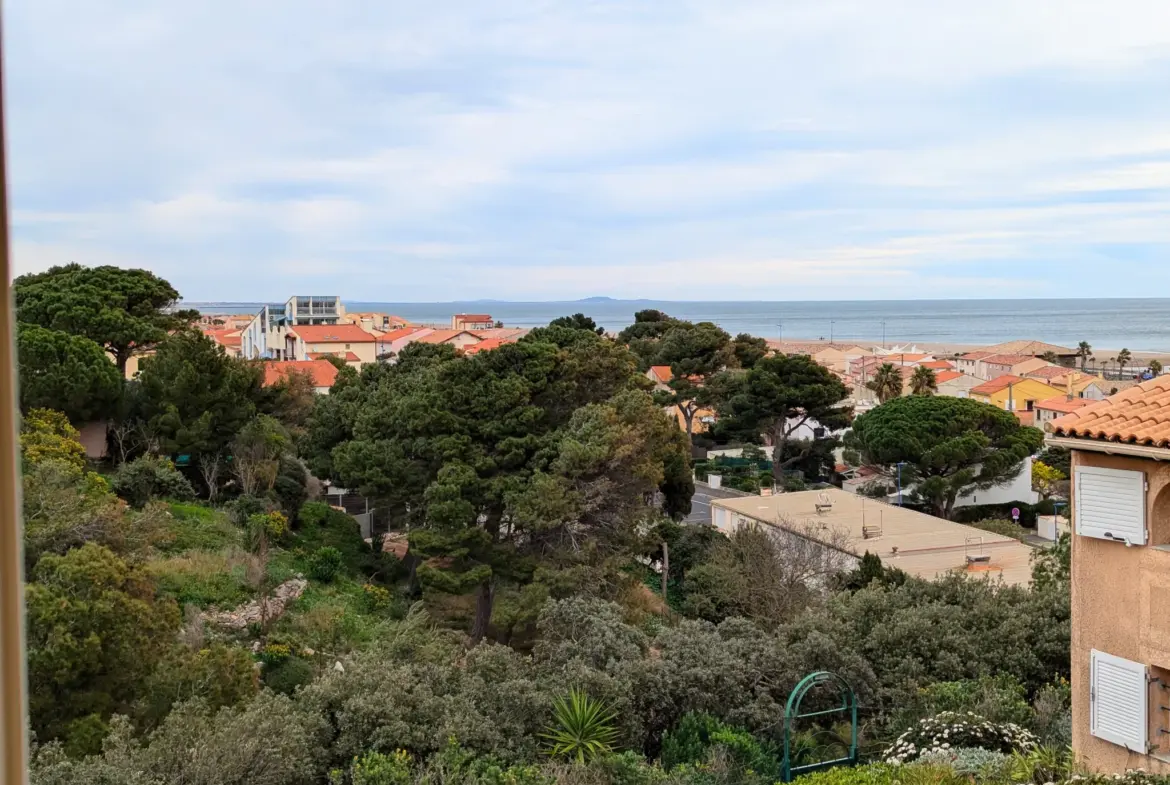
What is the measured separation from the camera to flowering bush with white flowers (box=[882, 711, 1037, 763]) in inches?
293

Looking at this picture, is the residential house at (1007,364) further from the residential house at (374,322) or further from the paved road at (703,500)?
the residential house at (374,322)

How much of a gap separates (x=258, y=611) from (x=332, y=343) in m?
36.5

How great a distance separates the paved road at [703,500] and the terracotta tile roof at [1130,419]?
1656 centimetres

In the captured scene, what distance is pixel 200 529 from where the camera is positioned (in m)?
15.5

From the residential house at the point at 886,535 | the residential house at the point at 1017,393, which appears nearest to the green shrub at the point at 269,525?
the residential house at the point at 886,535

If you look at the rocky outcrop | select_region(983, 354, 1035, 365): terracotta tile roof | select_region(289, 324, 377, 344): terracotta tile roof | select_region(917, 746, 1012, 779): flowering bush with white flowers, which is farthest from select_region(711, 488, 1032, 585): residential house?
select_region(983, 354, 1035, 365): terracotta tile roof

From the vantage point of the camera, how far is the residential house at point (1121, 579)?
6.66 m

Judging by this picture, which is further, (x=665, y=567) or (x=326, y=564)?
(x=665, y=567)

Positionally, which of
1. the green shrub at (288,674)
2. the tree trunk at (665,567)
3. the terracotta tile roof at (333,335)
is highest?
the terracotta tile roof at (333,335)

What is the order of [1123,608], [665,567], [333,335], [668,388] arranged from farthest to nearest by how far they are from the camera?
[333,335]
[668,388]
[665,567]
[1123,608]

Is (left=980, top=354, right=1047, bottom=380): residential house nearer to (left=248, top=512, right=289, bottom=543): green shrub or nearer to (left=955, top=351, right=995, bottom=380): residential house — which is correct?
(left=955, top=351, right=995, bottom=380): residential house

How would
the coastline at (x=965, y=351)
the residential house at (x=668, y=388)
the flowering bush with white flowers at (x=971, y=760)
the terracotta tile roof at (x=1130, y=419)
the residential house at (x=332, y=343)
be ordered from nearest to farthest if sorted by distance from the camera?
1. the flowering bush with white flowers at (x=971, y=760)
2. the terracotta tile roof at (x=1130, y=419)
3. the residential house at (x=668, y=388)
4. the residential house at (x=332, y=343)
5. the coastline at (x=965, y=351)

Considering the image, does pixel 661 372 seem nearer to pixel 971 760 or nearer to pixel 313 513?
pixel 313 513

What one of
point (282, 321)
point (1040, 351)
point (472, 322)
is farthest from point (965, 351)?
point (282, 321)
